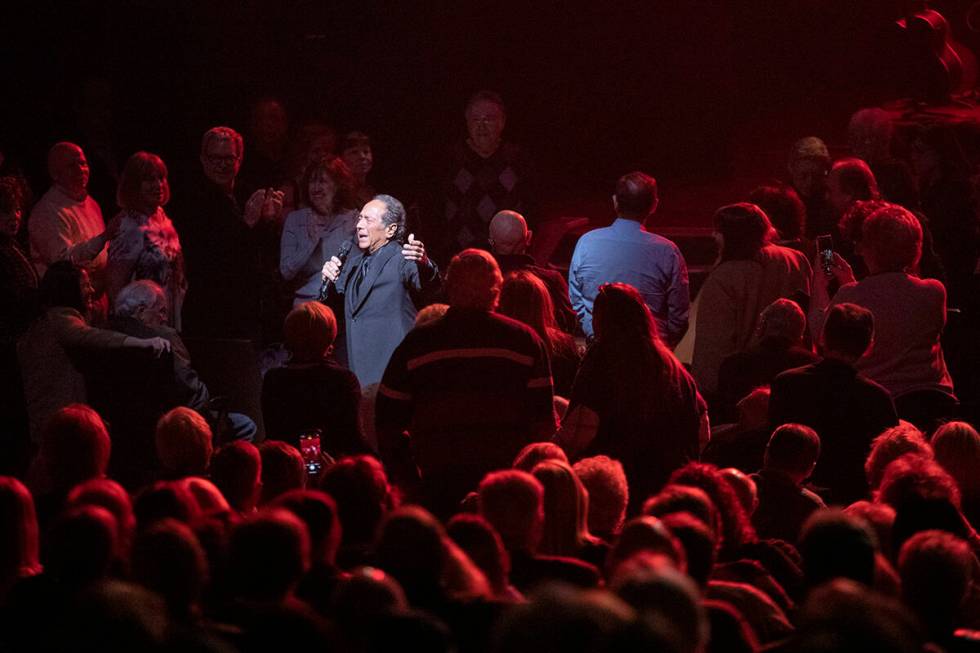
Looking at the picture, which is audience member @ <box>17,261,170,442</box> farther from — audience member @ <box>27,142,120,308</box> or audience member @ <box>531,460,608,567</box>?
audience member @ <box>531,460,608,567</box>

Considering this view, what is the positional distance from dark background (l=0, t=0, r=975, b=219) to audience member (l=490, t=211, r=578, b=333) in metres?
3.04

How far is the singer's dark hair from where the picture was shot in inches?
303

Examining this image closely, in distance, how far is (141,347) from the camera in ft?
22.0

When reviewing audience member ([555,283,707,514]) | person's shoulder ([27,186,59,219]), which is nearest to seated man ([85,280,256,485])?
person's shoulder ([27,186,59,219])

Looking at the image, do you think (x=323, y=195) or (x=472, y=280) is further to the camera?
Result: (x=323, y=195)

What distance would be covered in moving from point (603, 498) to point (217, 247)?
14.1 feet

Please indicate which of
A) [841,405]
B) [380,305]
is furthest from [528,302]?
[380,305]

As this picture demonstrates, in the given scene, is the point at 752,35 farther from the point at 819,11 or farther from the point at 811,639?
the point at 811,639

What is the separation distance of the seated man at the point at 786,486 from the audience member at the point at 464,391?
0.78 meters

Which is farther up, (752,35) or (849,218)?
(752,35)

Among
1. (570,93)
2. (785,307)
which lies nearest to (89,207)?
(785,307)

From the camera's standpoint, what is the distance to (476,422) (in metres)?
5.20

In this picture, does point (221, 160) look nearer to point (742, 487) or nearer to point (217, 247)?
point (217, 247)

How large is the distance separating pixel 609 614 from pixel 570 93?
10.2 m
